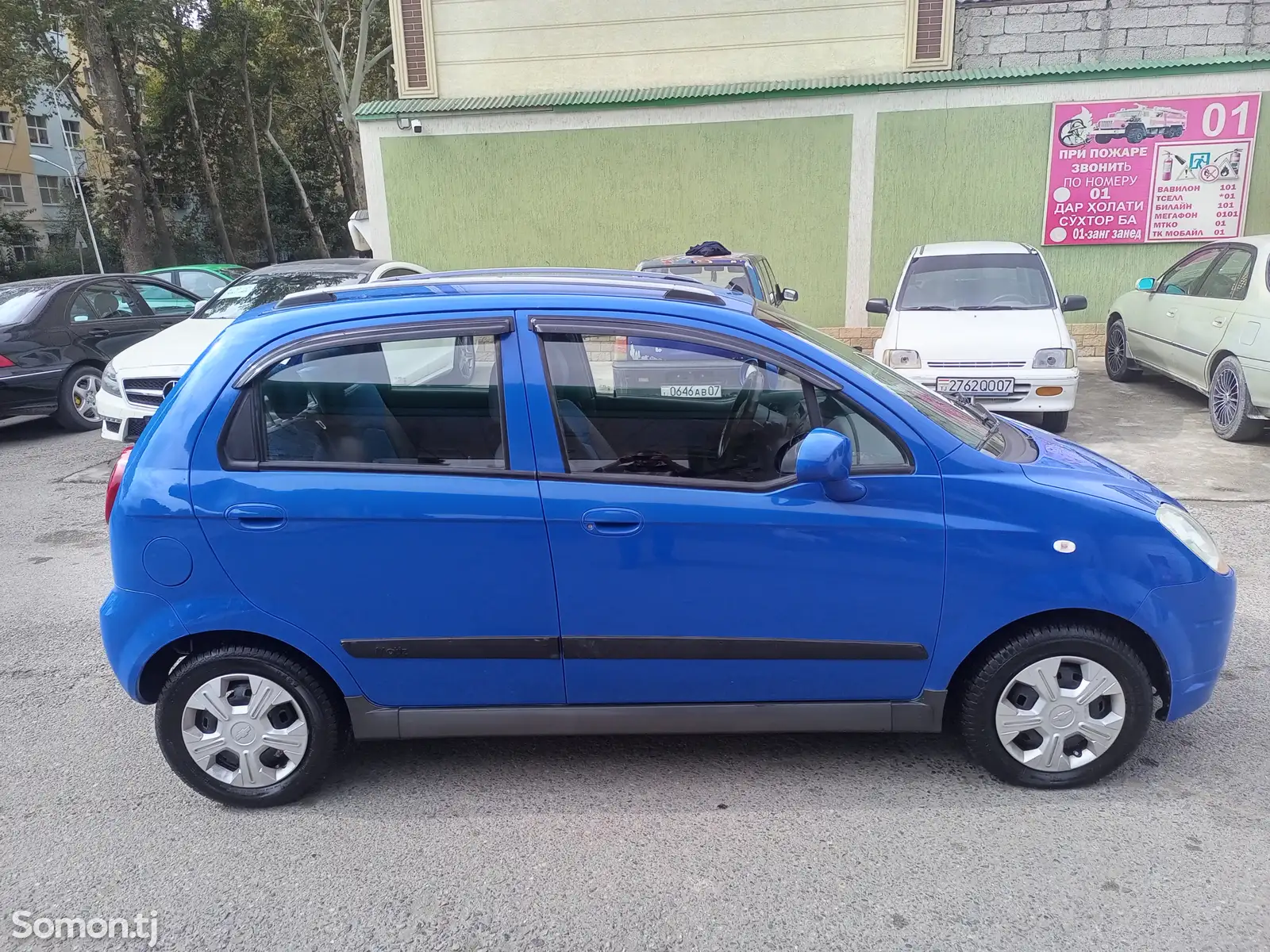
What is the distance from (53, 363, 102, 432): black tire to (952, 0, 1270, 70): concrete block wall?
11754 mm

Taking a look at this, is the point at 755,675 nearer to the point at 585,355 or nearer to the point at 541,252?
the point at 585,355

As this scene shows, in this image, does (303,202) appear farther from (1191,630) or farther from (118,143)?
(1191,630)

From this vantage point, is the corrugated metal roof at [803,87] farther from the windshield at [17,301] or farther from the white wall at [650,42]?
the windshield at [17,301]

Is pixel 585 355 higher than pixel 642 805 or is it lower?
higher

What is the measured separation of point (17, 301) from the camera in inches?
376

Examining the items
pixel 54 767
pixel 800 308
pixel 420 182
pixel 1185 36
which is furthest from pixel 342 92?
pixel 54 767

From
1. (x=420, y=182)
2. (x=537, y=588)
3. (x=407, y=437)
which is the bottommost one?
(x=537, y=588)

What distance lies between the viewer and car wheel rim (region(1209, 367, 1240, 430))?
7.57 m

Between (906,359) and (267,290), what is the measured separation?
596 cm

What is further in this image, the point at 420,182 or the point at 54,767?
the point at 420,182

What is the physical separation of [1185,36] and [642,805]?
13942 millimetres

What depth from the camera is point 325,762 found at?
315 centimetres

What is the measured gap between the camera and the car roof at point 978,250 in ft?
29.0

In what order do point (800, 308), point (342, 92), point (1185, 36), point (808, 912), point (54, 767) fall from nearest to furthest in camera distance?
point (808, 912)
point (54, 767)
point (1185, 36)
point (800, 308)
point (342, 92)
